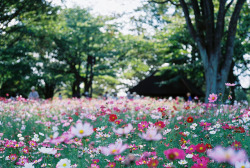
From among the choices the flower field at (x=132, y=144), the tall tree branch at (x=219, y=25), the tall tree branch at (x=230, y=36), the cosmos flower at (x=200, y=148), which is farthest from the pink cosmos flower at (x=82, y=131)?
the tall tree branch at (x=230, y=36)

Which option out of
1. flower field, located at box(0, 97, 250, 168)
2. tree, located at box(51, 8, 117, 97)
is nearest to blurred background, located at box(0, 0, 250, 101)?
tree, located at box(51, 8, 117, 97)

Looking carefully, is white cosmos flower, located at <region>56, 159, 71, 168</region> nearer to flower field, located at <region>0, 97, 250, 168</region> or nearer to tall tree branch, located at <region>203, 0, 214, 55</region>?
flower field, located at <region>0, 97, 250, 168</region>

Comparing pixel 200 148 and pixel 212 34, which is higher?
pixel 212 34

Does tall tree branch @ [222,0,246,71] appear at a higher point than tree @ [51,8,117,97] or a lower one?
lower

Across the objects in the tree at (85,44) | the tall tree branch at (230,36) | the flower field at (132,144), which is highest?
the tree at (85,44)

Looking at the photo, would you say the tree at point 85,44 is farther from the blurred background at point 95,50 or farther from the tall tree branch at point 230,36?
the tall tree branch at point 230,36

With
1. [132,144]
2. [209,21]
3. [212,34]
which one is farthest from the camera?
[212,34]

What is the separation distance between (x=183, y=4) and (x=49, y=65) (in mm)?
19112

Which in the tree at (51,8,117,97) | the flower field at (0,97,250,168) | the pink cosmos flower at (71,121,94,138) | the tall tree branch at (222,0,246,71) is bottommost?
the flower field at (0,97,250,168)

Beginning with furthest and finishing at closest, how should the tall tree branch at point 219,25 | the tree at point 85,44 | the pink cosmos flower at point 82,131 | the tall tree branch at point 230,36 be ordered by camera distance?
the tree at point 85,44 < the tall tree branch at point 230,36 < the tall tree branch at point 219,25 < the pink cosmos flower at point 82,131

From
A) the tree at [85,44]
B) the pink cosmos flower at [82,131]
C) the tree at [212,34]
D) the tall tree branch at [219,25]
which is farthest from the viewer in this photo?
the tree at [85,44]

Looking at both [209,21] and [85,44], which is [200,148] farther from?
[85,44]

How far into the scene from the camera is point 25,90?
29.0 metres

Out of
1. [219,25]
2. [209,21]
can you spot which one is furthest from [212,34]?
[209,21]
